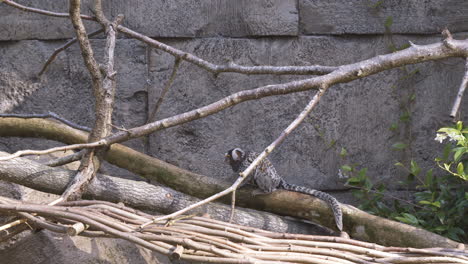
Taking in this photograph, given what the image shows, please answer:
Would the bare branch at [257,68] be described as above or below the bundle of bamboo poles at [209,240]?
above

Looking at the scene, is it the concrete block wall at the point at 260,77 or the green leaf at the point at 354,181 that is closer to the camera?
the green leaf at the point at 354,181

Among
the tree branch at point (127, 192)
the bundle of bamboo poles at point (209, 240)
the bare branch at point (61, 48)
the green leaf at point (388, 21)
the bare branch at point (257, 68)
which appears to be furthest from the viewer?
the green leaf at point (388, 21)

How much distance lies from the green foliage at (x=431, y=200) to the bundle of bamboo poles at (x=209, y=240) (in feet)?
3.15

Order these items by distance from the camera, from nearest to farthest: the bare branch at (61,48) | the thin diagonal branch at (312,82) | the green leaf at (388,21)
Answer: the thin diagonal branch at (312,82)
the bare branch at (61,48)
the green leaf at (388,21)

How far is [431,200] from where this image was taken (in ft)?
11.3

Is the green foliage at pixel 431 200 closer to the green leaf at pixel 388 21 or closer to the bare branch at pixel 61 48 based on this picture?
the green leaf at pixel 388 21

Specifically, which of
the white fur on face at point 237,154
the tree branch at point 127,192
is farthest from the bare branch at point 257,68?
the tree branch at point 127,192

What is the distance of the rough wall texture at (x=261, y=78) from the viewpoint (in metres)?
3.83

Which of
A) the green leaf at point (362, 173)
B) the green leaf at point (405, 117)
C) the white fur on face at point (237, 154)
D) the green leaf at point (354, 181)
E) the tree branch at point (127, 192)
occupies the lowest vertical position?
the tree branch at point (127, 192)

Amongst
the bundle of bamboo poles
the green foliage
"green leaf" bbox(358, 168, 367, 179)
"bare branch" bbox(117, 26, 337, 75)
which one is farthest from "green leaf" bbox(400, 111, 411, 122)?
the bundle of bamboo poles

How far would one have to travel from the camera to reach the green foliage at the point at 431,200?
3379 millimetres

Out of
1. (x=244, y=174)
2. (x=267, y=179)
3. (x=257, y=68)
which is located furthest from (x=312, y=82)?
(x=267, y=179)

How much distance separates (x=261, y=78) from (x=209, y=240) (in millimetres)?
1768

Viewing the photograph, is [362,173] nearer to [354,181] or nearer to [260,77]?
[354,181]
